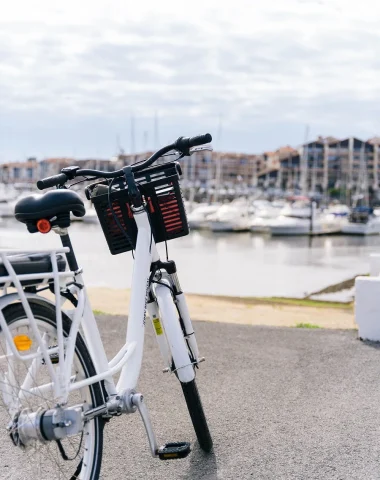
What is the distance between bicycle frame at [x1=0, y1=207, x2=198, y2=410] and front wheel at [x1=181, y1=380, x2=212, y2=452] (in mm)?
66

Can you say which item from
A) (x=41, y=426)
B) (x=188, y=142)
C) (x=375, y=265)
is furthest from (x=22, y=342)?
(x=375, y=265)

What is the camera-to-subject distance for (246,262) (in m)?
37.8

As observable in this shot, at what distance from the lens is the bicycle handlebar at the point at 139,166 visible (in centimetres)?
317

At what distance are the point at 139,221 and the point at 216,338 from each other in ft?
11.7

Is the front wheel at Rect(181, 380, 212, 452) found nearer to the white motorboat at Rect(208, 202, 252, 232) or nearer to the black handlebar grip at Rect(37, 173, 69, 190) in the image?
the black handlebar grip at Rect(37, 173, 69, 190)

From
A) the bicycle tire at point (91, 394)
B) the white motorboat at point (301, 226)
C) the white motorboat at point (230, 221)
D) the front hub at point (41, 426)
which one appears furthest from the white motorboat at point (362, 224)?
the front hub at point (41, 426)

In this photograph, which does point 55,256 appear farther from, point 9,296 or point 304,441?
point 304,441

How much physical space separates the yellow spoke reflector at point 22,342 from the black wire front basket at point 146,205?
2.84 ft

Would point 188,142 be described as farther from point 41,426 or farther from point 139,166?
point 41,426

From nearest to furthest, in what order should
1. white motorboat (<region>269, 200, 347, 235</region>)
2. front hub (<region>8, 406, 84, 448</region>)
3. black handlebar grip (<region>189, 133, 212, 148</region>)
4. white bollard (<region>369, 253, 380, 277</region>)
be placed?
front hub (<region>8, 406, 84, 448</region>), black handlebar grip (<region>189, 133, 212, 148</region>), white bollard (<region>369, 253, 380, 277</region>), white motorboat (<region>269, 200, 347, 235</region>)

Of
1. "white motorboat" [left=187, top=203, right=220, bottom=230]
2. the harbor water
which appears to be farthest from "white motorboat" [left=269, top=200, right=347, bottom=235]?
"white motorboat" [left=187, top=203, right=220, bottom=230]

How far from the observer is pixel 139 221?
3.26 meters

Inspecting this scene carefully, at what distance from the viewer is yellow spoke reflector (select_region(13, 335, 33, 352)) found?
2.55m

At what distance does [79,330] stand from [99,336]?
0.10m
